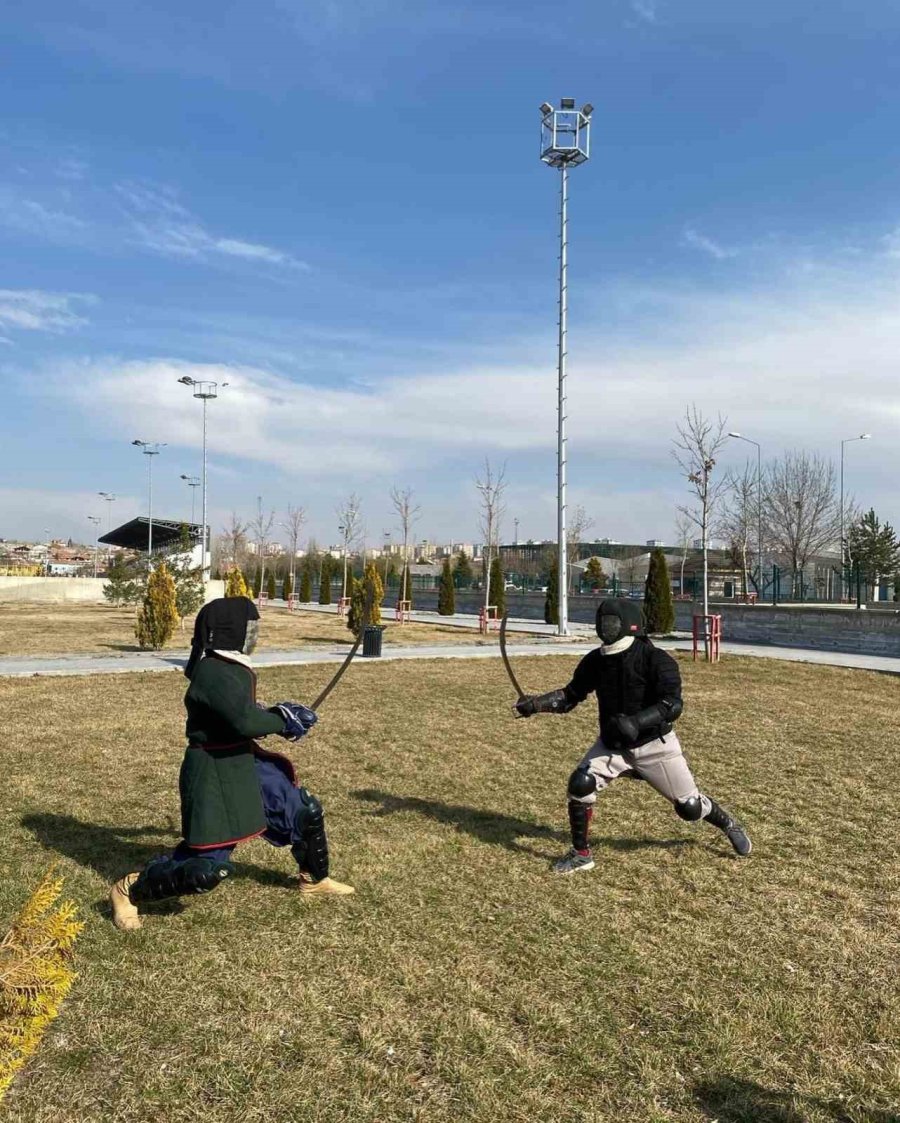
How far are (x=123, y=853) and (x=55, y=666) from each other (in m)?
11.2

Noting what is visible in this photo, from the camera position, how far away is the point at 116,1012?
11.0 ft

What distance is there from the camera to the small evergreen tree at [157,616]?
18.9 meters

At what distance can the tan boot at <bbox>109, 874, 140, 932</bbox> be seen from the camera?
4113 mm

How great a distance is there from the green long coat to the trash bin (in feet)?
43.4

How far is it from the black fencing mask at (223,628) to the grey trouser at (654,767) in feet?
6.92

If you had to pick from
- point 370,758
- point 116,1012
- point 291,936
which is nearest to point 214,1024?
point 116,1012

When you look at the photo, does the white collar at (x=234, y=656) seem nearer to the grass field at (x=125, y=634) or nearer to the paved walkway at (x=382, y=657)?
the paved walkway at (x=382, y=657)

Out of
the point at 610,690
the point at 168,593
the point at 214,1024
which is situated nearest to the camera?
the point at 214,1024

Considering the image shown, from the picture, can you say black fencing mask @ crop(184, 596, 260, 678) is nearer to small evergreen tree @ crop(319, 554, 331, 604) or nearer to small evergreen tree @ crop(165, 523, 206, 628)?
small evergreen tree @ crop(165, 523, 206, 628)

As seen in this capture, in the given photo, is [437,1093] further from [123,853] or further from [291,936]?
[123,853]

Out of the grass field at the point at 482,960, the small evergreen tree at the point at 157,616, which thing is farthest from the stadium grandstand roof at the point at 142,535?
the grass field at the point at 482,960

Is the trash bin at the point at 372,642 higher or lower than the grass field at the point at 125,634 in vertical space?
higher

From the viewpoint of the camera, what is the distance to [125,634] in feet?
77.3

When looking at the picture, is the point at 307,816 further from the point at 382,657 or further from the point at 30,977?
the point at 382,657
